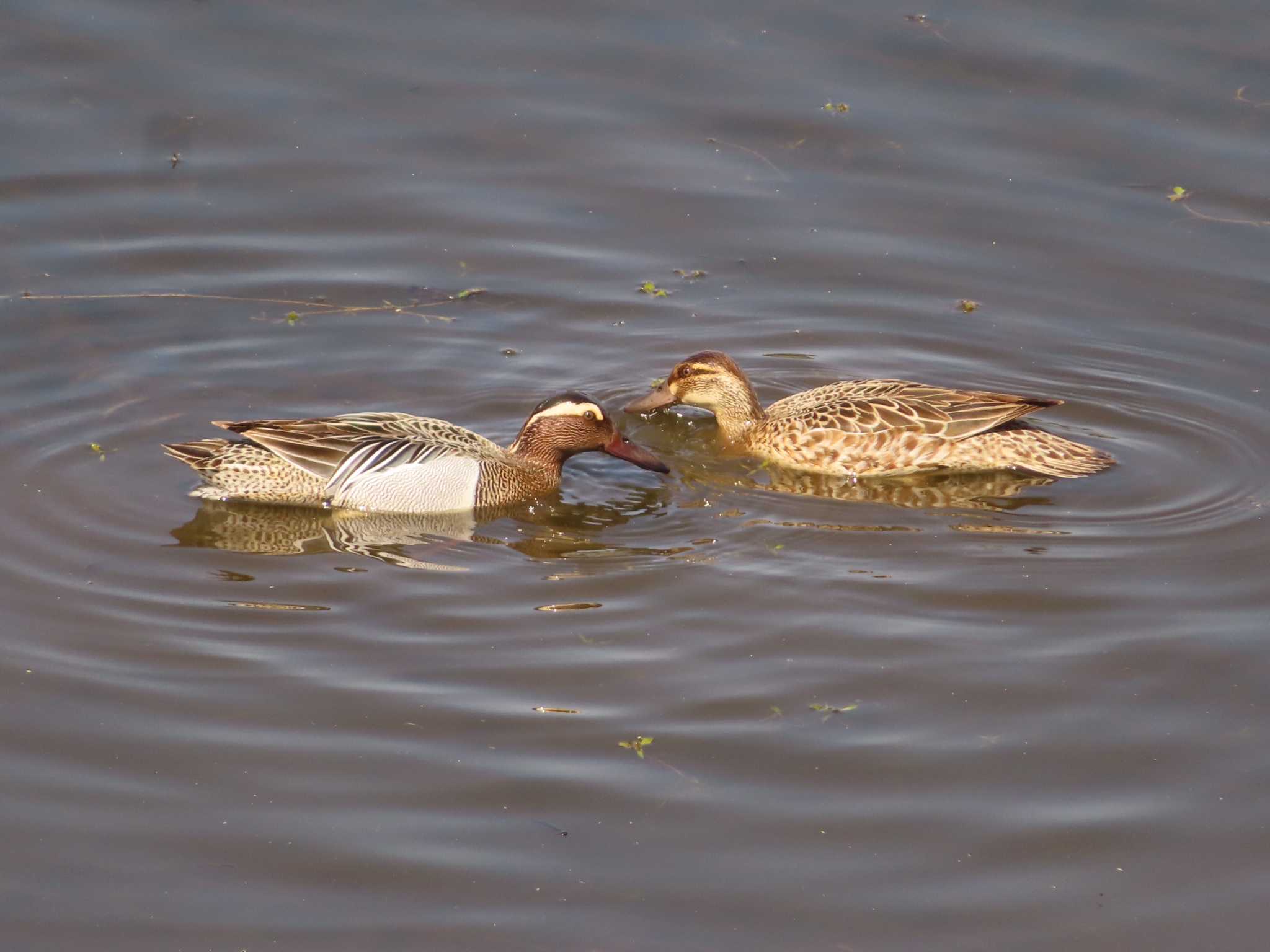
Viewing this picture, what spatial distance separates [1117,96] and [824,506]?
5461 millimetres

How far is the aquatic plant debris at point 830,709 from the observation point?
6988 mm

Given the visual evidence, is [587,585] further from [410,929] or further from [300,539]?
[410,929]

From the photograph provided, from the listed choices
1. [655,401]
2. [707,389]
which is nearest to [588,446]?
[655,401]

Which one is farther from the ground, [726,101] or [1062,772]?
[726,101]

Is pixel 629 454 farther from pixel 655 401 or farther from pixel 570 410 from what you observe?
pixel 655 401

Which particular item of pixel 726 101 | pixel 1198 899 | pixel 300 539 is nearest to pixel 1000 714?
pixel 1198 899

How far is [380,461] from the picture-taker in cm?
902

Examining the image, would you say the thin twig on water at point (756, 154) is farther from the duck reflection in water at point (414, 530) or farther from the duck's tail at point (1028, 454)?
the duck reflection in water at point (414, 530)

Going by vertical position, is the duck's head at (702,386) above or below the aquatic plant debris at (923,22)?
below

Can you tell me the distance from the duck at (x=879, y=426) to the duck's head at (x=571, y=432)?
0.62 meters

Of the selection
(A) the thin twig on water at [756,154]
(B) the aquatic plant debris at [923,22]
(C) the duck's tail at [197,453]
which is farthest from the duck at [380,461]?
(B) the aquatic plant debris at [923,22]

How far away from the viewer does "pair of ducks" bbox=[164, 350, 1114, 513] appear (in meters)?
9.01

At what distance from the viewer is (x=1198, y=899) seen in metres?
6.04

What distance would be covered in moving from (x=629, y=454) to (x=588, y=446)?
246 mm
